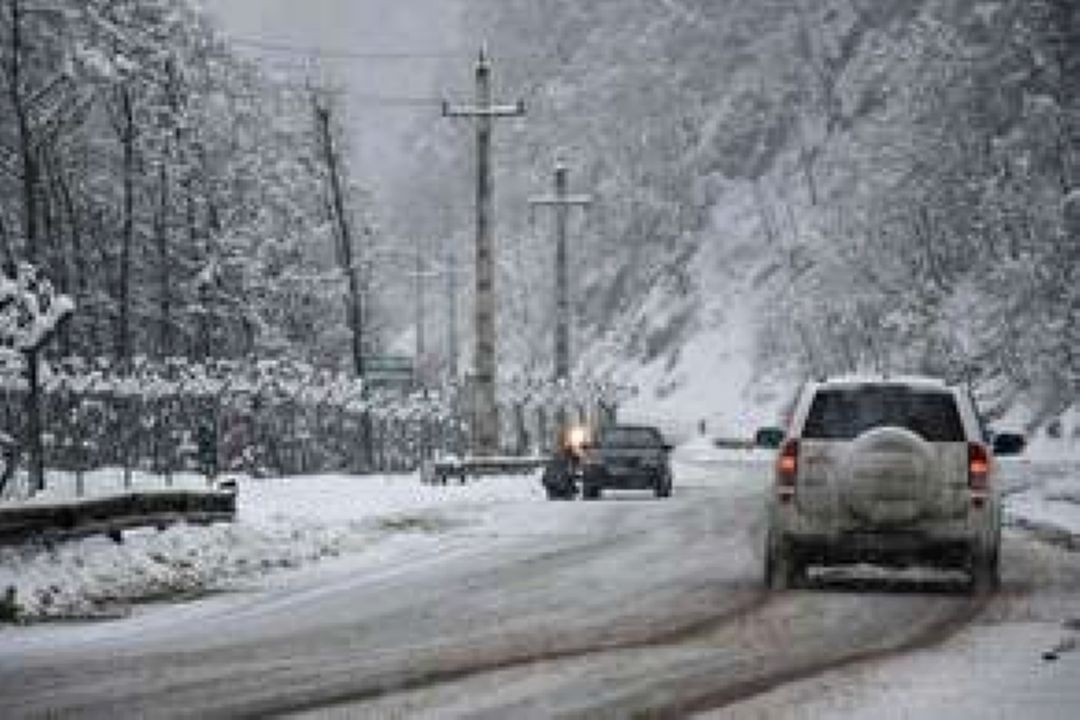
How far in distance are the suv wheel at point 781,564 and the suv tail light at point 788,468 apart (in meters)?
0.40

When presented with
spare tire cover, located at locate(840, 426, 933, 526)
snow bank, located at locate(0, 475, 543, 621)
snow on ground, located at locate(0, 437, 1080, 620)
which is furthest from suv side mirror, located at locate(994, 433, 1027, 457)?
snow bank, located at locate(0, 475, 543, 621)

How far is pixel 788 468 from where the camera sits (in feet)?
68.0

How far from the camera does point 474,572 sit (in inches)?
910

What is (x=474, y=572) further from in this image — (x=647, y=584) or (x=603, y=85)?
(x=603, y=85)

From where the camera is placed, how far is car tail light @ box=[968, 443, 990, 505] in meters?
20.5

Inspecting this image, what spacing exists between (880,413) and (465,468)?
31.3 m

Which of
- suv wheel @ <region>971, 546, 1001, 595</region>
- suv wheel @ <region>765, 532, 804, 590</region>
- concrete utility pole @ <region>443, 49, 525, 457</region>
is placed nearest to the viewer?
suv wheel @ <region>971, 546, 1001, 595</region>

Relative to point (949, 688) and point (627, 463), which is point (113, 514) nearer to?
point (949, 688)

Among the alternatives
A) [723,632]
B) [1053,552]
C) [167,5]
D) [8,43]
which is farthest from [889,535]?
[167,5]

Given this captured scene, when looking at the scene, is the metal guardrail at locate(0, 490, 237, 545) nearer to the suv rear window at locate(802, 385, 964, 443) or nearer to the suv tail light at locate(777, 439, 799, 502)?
the suv tail light at locate(777, 439, 799, 502)

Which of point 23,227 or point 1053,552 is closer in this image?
point 1053,552

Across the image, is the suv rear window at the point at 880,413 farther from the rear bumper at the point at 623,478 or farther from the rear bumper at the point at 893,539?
the rear bumper at the point at 623,478

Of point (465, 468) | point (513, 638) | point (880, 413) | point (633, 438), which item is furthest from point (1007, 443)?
point (465, 468)

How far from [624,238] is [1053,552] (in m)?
93.8
